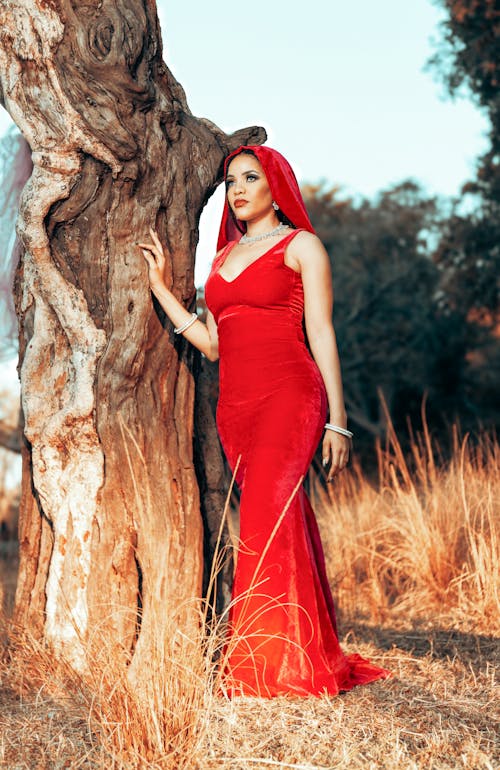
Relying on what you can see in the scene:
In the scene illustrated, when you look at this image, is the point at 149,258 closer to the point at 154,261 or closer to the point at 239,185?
the point at 154,261

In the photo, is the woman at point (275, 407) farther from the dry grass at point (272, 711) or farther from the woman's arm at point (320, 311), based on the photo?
the dry grass at point (272, 711)

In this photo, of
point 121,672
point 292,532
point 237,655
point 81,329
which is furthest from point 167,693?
point 81,329

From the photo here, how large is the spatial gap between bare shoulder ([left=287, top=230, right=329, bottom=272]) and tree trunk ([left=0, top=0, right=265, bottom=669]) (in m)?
0.55

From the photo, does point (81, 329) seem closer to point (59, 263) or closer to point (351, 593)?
point (59, 263)

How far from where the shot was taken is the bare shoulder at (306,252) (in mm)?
4230

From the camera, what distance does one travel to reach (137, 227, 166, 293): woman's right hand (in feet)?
14.2

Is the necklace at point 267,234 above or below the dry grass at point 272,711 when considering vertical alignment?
Answer: above

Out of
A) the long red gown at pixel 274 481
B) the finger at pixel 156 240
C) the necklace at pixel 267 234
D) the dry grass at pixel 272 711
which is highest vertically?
the necklace at pixel 267 234

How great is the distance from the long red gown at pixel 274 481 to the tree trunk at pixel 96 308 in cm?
34

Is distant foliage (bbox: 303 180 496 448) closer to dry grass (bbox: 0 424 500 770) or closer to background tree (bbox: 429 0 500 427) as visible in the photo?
background tree (bbox: 429 0 500 427)

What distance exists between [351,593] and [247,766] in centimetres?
354

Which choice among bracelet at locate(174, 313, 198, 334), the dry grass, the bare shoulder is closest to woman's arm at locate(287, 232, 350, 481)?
the bare shoulder

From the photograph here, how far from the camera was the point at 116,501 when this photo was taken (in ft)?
13.7

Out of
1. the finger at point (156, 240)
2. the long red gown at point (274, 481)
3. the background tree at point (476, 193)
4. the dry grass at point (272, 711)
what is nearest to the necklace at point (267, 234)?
the long red gown at point (274, 481)
